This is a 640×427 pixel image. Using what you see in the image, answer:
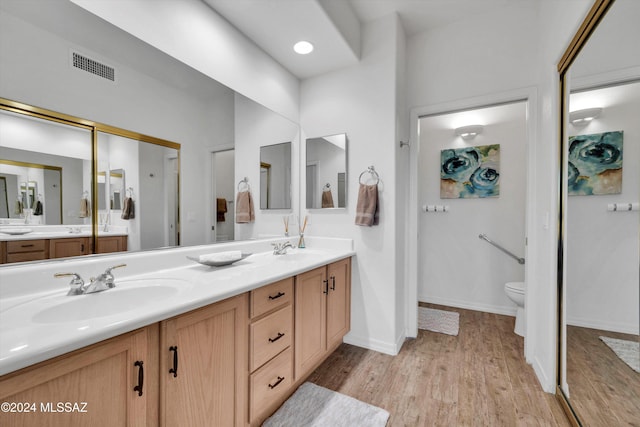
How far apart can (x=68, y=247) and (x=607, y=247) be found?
232 cm

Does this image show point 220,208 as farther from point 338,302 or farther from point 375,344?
point 375,344

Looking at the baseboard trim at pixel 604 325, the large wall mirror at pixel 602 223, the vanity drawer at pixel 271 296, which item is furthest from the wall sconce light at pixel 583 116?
the vanity drawer at pixel 271 296

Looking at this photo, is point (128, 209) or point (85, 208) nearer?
point (85, 208)

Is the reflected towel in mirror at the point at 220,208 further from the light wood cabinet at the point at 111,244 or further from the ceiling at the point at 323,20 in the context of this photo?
the ceiling at the point at 323,20

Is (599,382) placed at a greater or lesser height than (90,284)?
lesser

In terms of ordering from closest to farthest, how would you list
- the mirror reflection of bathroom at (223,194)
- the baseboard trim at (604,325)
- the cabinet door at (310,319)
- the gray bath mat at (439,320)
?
the baseboard trim at (604,325) → the cabinet door at (310,319) → the mirror reflection of bathroom at (223,194) → the gray bath mat at (439,320)

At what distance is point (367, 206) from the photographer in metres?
2.18

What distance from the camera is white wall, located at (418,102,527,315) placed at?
2990mm

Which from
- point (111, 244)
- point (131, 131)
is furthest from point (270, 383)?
point (131, 131)

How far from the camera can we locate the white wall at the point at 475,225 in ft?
9.81

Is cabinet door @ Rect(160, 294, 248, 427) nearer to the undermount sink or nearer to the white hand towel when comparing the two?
the undermount sink

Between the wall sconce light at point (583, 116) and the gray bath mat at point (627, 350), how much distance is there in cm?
96

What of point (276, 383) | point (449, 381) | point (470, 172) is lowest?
point (449, 381)

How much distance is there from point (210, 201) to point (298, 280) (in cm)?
81
